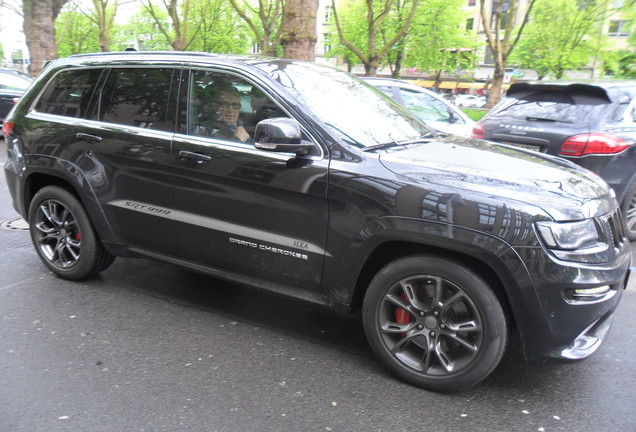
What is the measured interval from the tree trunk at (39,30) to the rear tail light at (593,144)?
57.3ft

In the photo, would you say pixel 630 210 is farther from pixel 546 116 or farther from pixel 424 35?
pixel 424 35

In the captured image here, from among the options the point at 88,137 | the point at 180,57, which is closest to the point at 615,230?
the point at 180,57

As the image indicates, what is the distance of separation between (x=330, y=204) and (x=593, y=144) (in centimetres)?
329

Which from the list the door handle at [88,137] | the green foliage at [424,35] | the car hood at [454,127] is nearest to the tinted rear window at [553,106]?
the car hood at [454,127]

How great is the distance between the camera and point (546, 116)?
18.1 ft

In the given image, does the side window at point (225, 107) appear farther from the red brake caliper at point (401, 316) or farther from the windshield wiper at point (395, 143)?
the red brake caliper at point (401, 316)

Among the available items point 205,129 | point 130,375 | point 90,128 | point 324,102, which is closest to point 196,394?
point 130,375

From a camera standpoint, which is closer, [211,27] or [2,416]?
[2,416]

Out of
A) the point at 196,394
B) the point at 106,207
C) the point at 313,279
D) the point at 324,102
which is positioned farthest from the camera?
the point at 106,207

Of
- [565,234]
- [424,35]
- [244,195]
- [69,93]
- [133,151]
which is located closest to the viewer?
[565,234]

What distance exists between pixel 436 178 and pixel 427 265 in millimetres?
461

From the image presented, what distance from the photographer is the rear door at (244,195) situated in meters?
3.15

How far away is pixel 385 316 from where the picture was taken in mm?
3014

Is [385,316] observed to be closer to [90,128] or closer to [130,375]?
[130,375]
